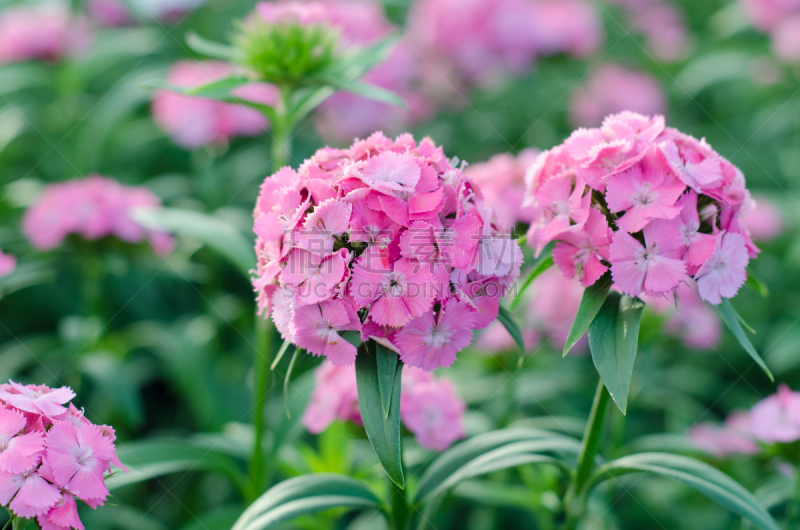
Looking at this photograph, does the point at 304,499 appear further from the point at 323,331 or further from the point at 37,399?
the point at 37,399

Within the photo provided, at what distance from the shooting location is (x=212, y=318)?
268 cm

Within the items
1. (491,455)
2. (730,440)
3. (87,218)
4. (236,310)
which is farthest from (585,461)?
(87,218)

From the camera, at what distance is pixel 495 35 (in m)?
3.55

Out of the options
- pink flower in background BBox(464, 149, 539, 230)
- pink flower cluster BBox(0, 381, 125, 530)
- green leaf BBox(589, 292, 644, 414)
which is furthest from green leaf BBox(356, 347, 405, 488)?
pink flower in background BBox(464, 149, 539, 230)

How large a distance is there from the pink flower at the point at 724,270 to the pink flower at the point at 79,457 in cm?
125

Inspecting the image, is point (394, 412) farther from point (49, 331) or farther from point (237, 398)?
point (49, 331)

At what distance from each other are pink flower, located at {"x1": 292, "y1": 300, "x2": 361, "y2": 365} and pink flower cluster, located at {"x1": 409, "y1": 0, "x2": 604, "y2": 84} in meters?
2.88

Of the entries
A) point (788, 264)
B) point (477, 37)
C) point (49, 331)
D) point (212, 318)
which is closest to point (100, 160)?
point (49, 331)

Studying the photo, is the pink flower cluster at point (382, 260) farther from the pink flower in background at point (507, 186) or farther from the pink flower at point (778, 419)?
the pink flower at point (778, 419)

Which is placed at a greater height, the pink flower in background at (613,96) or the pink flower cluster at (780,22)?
the pink flower cluster at (780,22)

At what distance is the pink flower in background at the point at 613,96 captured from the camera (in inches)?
157

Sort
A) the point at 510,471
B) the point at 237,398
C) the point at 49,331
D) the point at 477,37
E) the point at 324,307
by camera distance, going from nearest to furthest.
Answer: the point at 324,307, the point at 510,471, the point at 237,398, the point at 49,331, the point at 477,37

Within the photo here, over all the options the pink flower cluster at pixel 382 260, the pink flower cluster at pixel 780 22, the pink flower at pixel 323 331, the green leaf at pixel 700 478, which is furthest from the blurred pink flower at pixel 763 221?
the pink flower at pixel 323 331

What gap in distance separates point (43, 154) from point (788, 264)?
414cm
